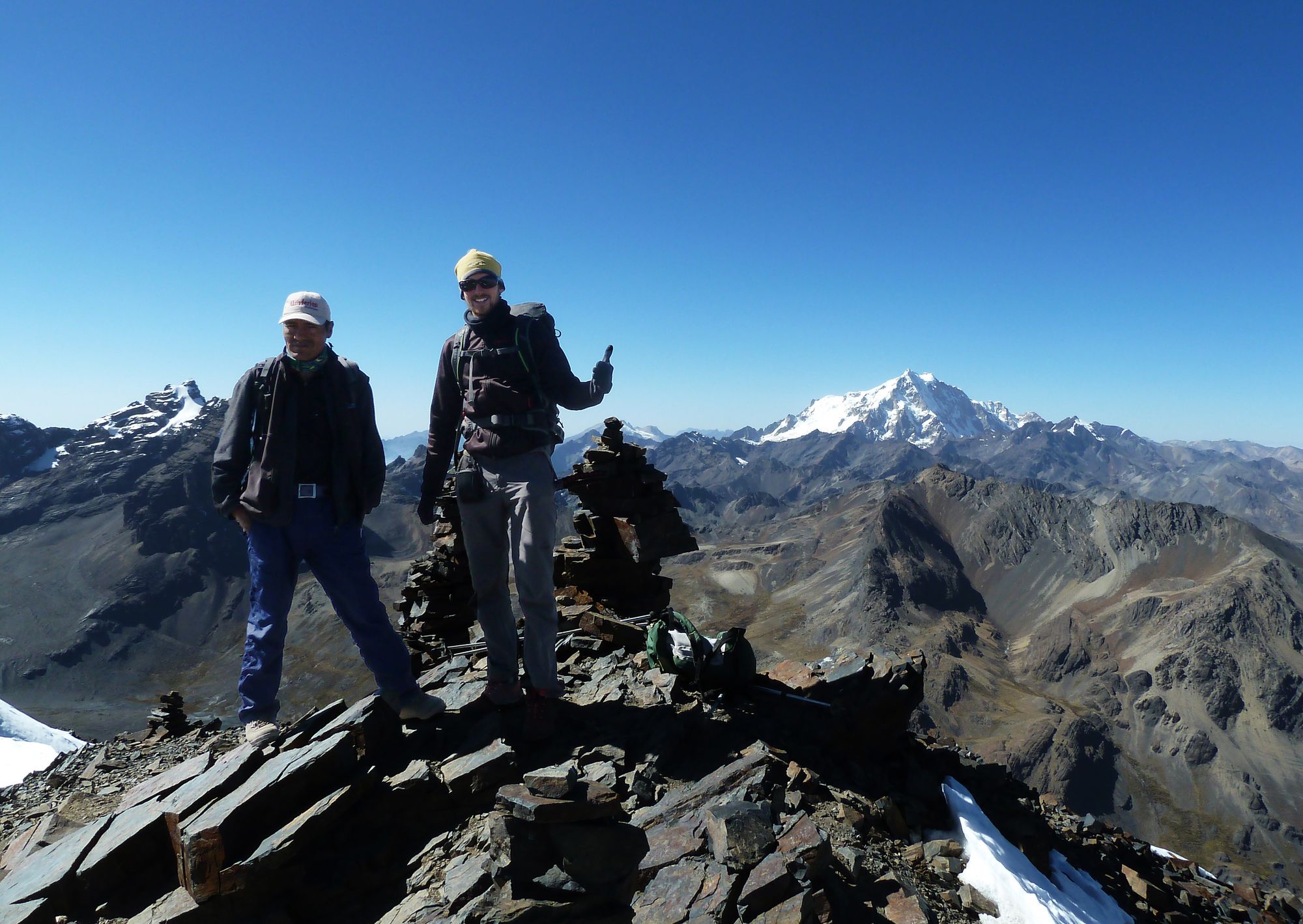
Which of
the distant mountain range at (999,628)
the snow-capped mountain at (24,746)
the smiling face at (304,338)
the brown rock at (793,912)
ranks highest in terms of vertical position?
the smiling face at (304,338)

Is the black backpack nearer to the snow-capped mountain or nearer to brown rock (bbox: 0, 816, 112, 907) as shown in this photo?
brown rock (bbox: 0, 816, 112, 907)

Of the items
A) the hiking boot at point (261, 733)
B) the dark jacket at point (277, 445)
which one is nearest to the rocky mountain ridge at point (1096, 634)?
the hiking boot at point (261, 733)

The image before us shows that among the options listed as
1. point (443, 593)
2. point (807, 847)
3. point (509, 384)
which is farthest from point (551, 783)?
point (443, 593)

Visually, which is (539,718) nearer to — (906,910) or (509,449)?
(509,449)

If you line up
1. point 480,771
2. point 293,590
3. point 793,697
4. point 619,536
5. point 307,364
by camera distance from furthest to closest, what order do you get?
point 619,536
point 793,697
point 293,590
point 307,364
point 480,771

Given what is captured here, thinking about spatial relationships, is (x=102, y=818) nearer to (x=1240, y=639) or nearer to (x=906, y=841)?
(x=906, y=841)

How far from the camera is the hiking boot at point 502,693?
26.0ft

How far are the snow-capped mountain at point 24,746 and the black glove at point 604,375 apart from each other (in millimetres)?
12996

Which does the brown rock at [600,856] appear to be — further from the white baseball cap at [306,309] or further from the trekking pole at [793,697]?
the white baseball cap at [306,309]

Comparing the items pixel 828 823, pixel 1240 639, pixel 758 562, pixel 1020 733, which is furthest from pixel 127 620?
pixel 1240 639

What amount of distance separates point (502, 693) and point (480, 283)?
4794 mm

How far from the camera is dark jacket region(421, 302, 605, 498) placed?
7.37 metres

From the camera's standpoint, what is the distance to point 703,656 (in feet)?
30.0

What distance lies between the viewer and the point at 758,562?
197250mm
